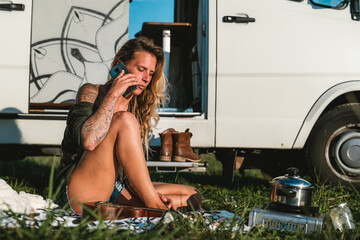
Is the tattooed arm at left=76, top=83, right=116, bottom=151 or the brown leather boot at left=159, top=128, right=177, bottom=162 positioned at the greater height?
the tattooed arm at left=76, top=83, right=116, bottom=151

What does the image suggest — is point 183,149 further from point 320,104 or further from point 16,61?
point 16,61

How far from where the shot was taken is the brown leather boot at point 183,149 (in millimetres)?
3359

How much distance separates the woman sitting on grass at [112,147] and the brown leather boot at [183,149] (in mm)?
652

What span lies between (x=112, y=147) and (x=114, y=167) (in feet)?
0.44

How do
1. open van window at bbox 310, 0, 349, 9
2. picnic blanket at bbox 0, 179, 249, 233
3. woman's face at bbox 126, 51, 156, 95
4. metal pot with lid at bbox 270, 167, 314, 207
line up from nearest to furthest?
picnic blanket at bbox 0, 179, 249, 233 → metal pot with lid at bbox 270, 167, 314, 207 → woman's face at bbox 126, 51, 156, 95 → open van window at bbox 310, 0, 349, 9

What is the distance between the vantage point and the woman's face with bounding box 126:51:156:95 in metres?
2.63

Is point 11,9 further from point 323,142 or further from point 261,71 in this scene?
point 323,142

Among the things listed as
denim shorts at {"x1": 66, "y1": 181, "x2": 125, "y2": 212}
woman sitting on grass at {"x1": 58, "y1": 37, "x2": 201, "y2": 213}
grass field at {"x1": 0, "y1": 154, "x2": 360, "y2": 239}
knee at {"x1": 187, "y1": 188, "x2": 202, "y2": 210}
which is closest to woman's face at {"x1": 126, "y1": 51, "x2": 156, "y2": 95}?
woman sitting on grass at {"x1": 58, "y1": 37, "x2": 201, "y2": 213}

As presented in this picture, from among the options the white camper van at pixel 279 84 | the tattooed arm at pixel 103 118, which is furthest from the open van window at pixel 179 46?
the tattooed arm at pixel 103 118

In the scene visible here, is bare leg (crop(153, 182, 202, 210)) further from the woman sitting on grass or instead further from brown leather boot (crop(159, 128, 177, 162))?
brown leather boot (crop(159, 128, 177, 162))

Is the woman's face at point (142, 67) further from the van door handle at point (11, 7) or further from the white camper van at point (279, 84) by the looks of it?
the van door handle at point (11, 7)

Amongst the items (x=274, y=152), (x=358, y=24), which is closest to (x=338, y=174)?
(x=274, y=152)

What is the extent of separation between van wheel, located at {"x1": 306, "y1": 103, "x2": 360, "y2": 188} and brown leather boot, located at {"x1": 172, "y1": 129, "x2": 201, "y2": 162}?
1.04 m

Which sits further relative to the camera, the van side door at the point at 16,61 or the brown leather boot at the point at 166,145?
the brown leather boot at the point at 166,145
